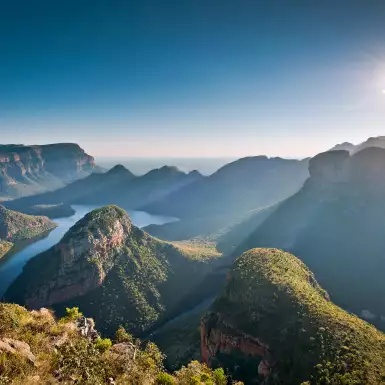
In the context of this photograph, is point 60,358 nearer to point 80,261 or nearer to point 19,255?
point 80,261

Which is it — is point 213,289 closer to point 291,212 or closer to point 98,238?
point 98,238

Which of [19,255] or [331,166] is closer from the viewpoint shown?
[331,166]

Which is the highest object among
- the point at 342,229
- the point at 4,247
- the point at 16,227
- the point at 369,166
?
the point at 369,166

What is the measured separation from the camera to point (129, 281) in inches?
3295

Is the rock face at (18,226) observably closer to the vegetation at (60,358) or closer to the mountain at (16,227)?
the mountain at (16,227)

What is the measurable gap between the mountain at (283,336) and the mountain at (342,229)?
42.8 meters

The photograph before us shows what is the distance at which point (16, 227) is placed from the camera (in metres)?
165

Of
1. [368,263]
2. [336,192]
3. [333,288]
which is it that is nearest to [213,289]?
[333,288]

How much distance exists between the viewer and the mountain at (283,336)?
30641 mm

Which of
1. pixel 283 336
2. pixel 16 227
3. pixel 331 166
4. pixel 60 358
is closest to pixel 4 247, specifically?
pixel 16 227

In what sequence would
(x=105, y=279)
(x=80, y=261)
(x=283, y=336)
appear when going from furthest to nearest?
1. (x=105, y=279)
2. (x=80, y=261)
3. (x=283, y=336)

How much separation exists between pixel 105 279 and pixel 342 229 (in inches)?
3197

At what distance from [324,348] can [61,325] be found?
27.7 metres

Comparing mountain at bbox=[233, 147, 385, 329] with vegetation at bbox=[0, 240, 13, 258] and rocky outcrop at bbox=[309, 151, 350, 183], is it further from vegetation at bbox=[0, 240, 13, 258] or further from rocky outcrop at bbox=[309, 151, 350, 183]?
vegetation at bbox=[0, 240, 13, 258]
